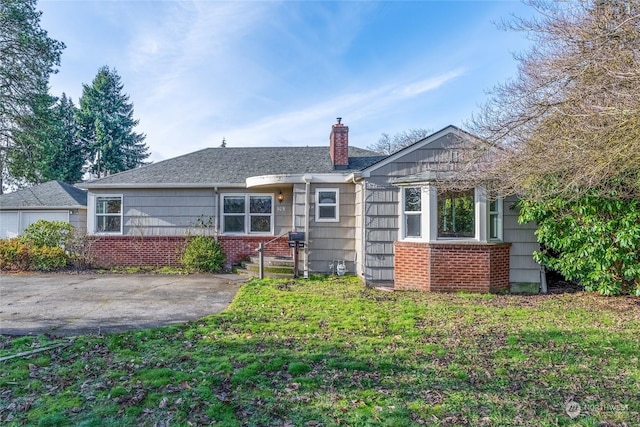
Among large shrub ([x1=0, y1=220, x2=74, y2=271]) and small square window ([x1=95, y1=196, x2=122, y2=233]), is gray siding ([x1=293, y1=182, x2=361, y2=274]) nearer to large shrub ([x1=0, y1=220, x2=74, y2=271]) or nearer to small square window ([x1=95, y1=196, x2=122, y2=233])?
small square window ([x1=95, y1=196, x2=122, y2=233])

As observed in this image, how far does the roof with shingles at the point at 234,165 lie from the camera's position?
11766 millimetres

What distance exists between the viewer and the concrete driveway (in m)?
Result: 5.42

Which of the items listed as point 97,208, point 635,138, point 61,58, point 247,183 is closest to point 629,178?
point 635,138

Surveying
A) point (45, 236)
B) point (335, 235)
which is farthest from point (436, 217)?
point (45, 236)

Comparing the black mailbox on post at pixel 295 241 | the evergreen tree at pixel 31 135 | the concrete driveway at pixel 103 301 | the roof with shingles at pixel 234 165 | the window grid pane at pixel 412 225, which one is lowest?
the concrete driveway at pixel 103 301

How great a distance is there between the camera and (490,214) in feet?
27.9

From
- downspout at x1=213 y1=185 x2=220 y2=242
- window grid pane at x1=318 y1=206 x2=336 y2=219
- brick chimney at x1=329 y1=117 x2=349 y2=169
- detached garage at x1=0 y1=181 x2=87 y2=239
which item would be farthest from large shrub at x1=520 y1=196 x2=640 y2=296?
detached garage at x1=0 y1=181 x2=87 y2=239

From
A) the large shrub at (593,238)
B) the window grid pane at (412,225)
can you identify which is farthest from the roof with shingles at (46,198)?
the large shrub at (593,238)

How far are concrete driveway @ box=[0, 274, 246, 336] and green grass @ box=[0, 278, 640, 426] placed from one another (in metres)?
0.62

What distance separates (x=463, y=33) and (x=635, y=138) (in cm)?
668

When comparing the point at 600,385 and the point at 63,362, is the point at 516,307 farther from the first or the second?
the point at 63,362

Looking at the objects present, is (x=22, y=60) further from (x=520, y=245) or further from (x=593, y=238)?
(x=593, y=238)

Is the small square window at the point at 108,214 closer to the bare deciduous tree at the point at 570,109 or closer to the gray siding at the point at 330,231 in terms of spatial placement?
the gray siding at the point at 330,231

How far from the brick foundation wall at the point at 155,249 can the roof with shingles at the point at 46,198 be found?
571 cm
